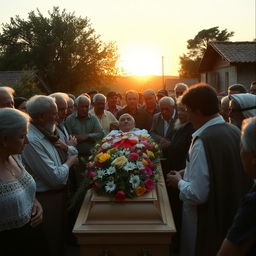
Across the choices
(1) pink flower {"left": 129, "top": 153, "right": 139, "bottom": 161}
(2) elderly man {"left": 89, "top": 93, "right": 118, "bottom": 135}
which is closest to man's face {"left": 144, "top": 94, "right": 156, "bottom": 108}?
(2) elderly man {"left": 89, "top": 93, "right": 118, "bottom": 135}

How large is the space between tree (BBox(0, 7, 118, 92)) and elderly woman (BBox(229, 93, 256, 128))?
1442 inches

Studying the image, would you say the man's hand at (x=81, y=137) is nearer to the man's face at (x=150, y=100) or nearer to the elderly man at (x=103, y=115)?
the elderly man at (x=103, y=115)

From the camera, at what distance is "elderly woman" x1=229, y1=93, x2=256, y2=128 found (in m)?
3.23

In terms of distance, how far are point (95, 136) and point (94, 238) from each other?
302 centimetres

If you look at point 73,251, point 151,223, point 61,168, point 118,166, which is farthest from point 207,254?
point 73,251

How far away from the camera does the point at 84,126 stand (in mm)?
6234

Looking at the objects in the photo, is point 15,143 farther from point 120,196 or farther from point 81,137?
point 81,137

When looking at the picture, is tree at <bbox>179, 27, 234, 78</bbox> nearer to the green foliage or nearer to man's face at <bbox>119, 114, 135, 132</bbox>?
the green foliage

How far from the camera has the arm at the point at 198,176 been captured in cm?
302

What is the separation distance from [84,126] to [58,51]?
115 feet

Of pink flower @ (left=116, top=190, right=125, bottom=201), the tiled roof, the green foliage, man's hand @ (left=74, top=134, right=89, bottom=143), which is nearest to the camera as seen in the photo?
pink flower @ (left=116, top=190, right=125, bottom=201)

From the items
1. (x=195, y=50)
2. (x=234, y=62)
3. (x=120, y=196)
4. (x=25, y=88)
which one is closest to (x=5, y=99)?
(x=120, y=196)

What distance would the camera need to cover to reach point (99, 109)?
7.29 m

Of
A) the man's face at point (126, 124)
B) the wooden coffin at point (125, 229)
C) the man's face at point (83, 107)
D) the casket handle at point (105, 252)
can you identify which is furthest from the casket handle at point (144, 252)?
the man's face at point (83, 107)
